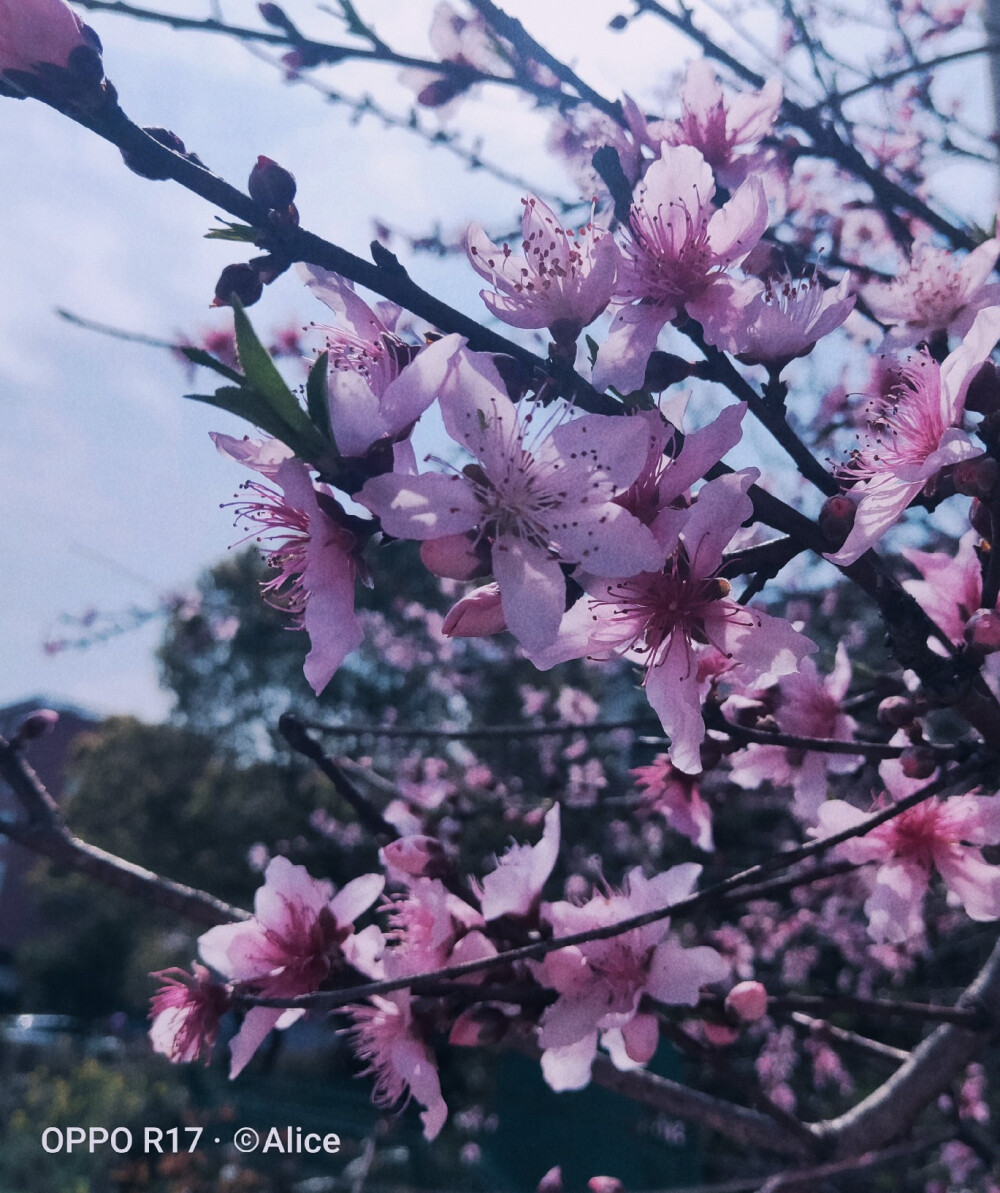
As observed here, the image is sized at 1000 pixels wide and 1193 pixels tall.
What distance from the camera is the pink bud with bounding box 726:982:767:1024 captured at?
1.08m

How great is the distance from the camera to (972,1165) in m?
3.84

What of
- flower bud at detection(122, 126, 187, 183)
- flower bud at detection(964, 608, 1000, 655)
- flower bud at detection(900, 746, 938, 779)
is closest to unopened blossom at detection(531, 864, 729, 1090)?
flower bud at detection(900, 746, 938, 779)

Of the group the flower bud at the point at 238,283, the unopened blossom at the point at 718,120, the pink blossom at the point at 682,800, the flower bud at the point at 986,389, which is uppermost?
the unopened blossom at the point at 718,120

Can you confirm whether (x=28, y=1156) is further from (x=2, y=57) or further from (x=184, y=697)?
(x=184, y=697)

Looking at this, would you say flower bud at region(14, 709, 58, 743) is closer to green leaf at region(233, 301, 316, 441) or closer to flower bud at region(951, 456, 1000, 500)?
green leaf at region(233, 301, 316, 441)

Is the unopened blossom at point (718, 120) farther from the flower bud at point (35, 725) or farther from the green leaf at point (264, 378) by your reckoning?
the flower bud at point (35, 725)

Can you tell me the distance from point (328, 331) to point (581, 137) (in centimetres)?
180

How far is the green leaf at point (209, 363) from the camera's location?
61 cm

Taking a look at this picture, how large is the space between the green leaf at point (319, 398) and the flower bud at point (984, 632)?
62cm

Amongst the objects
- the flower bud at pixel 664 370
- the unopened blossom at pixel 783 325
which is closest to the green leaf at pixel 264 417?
the flower bud at pixel 664 370

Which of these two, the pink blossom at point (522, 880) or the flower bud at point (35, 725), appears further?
the flower bud at point (35, 725)

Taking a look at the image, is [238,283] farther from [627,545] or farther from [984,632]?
[984,632]

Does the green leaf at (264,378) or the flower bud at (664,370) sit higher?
the flower bud at (664,370)

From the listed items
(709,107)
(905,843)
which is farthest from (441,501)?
(709,107)
